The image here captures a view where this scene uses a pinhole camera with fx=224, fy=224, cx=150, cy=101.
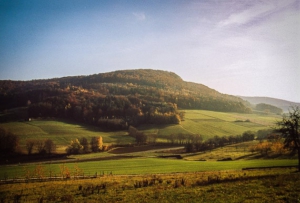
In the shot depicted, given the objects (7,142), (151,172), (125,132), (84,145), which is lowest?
(84,145)

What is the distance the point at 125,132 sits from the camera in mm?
95250

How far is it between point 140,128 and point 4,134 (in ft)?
196

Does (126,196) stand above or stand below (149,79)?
below

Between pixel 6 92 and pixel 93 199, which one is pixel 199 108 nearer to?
pixel 6 92

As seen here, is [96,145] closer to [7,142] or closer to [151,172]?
[7,142]

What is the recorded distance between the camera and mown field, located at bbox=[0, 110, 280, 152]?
238ft

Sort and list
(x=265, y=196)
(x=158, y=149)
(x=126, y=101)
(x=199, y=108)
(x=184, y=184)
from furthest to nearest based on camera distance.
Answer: (x=199, y=108) < (x=126, y=101) < (x=158, y=149) < (x=184, y=184) < (x=265, y=196)

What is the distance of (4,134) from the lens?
152 feet

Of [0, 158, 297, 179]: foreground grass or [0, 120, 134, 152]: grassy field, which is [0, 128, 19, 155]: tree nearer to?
[0, 158, 297, 179]: foreground grass

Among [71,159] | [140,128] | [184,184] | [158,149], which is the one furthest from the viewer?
[140,128]

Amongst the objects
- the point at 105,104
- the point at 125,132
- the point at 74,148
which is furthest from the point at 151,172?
the point at 105,104

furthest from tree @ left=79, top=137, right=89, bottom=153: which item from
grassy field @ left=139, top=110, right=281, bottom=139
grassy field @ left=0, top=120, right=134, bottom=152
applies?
grassy field @ left=139, top=110, right=281, bottom=139

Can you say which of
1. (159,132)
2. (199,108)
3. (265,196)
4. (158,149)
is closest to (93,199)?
(265,196)

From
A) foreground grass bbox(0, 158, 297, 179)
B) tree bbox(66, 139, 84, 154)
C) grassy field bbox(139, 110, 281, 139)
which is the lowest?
tree bbox(66, 139, 84, 154)
